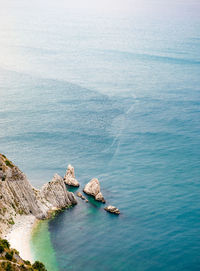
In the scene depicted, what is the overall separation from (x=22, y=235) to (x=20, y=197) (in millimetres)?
10211

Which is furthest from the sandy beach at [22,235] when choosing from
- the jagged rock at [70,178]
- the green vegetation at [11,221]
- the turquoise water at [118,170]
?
the jagged rock at [70,178]

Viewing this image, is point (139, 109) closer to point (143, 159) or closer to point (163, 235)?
point (143, 159)

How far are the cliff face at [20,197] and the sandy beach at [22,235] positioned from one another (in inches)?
57.1

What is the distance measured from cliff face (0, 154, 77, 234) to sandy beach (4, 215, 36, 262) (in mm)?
1450

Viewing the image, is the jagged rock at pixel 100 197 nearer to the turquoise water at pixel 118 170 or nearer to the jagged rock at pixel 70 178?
the turquoise water at pixel 118 170

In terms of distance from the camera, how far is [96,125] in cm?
17162

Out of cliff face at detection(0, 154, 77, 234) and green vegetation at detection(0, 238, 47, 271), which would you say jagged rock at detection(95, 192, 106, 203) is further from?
green vegetation at detection(0, 238, 47, 271)

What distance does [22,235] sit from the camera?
96.5 metres

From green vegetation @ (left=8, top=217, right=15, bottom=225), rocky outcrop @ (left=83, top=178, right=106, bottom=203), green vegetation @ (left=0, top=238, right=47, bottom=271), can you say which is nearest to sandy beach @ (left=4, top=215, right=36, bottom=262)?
green vegetation @ (left=8, top=217, right=15, bottom=225)

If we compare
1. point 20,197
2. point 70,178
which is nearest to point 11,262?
point 20,197

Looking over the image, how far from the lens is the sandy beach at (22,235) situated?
302 feet

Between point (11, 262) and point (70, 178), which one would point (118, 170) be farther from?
point (11, 262)

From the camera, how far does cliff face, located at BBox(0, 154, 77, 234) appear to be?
98.9 meters

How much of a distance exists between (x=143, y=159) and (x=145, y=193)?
22767 mm
